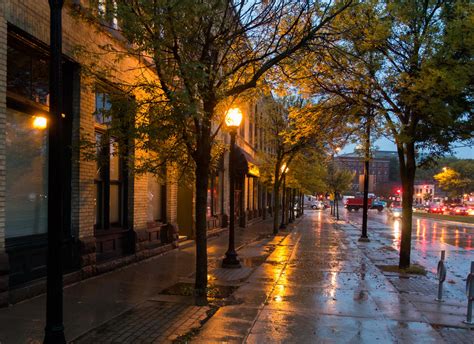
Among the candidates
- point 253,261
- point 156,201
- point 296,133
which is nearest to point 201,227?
point 253,261

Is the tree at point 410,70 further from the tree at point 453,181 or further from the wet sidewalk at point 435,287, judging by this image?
the tree at point 453,181

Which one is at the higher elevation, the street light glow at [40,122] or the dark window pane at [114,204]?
the street light glow at [40,122]

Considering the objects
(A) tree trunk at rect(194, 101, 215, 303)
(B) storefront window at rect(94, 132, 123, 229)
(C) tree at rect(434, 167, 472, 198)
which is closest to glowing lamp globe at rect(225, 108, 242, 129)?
(A) tree trunk at rect(194, 101, 215, 303)

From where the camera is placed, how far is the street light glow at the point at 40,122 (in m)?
8.29

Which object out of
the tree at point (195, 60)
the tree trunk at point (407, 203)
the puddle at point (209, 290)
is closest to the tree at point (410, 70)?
the tree trunk at point (407, 203)

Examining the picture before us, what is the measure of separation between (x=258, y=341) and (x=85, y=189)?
17.1ft

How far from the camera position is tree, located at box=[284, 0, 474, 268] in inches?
385

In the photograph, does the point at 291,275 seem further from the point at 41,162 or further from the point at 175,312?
the point at 41,162

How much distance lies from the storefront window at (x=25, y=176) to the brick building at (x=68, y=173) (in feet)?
0.06

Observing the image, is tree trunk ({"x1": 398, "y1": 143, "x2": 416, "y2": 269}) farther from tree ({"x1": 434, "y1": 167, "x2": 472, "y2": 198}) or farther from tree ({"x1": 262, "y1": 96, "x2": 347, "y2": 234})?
tree ({"x1": 434, "y1": 167, "x2": 472, "y2": 198})

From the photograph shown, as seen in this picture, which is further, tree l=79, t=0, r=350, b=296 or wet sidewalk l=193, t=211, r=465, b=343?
tree l=79, t=0, r=350, b=296

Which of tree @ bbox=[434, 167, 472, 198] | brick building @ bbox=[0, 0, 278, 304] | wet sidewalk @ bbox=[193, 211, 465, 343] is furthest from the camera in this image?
tree @ bbox=[434, 167, 472, 198]

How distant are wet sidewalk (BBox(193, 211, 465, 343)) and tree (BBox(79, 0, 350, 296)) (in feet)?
4.97

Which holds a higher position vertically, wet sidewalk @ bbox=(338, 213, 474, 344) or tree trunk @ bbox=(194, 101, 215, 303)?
tree trunk @ bbox=(194, 101, 215, 303)
